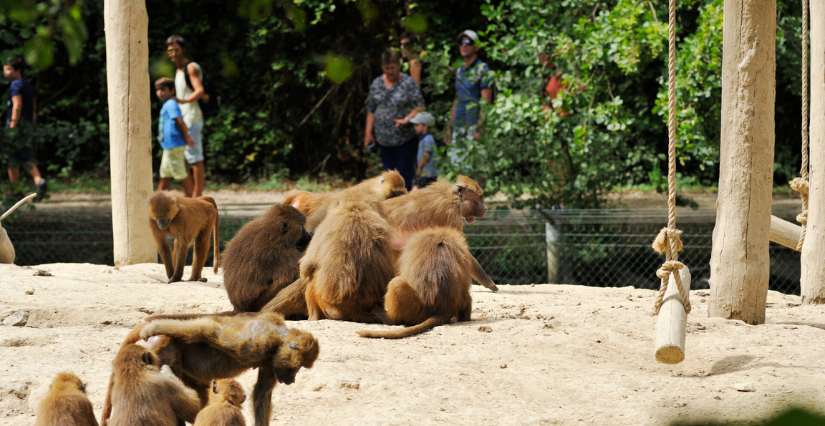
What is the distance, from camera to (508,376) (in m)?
4.05

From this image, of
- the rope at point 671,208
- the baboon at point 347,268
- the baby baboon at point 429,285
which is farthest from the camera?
the baboon at point 347,268

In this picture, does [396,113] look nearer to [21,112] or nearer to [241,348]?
[21,112]

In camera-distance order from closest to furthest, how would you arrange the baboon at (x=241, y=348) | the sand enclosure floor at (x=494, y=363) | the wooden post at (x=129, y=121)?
the baboon at (x=241, y=348), the sand enclosure floor at (x=494, y=363), the wooden post at (x=129, y=121)

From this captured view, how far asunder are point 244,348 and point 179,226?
4.33m

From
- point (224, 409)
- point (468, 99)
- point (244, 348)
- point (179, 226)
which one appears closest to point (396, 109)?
point (468, 99)

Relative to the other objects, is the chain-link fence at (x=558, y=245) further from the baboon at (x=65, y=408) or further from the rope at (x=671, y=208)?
the baboon at (x=65, y=408)

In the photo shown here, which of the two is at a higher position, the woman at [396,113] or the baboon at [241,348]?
the woman at [396,113]

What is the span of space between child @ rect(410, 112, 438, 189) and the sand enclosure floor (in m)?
4.21

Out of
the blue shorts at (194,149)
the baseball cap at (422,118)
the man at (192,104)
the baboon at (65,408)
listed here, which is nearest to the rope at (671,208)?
the baboon at (65,408)

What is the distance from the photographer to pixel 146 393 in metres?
2.67

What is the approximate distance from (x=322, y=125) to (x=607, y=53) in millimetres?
8939

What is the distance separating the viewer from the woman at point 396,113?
391 inches

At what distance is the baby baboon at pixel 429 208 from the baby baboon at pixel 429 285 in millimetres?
1075

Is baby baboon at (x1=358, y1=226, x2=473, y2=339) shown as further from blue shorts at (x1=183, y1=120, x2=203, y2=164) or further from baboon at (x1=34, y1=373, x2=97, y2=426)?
blue shorts at (x1=183, y1=120, x2=203, y2=164)
